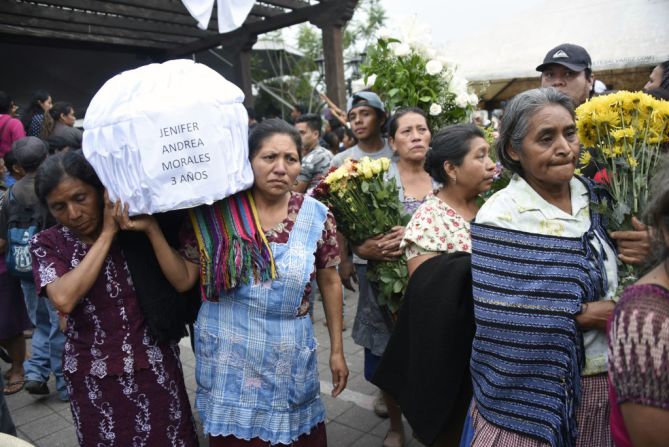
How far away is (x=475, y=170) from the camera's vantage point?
8.06 feet

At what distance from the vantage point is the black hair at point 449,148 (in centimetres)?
248

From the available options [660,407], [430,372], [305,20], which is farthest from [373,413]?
[305,20]

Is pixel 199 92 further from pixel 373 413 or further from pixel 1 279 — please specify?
pixel 1 279

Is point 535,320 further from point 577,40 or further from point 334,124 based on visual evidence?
point 334,124

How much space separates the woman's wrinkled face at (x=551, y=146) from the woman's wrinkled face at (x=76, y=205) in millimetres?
1759

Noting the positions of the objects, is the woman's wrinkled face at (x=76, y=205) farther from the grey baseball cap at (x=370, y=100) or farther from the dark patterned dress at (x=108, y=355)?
the grey baseball cap at (x=370, y=100)

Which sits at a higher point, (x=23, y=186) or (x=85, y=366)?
(x=23, y=186)

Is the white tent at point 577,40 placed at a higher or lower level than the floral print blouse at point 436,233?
higher

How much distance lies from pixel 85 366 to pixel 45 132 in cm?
518

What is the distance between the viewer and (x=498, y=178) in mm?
2518

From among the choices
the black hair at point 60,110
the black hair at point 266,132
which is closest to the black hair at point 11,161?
the black hair at point 60,110

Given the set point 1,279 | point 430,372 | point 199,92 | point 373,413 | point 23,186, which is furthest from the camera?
point 1,279

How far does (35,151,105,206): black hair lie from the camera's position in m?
2.08

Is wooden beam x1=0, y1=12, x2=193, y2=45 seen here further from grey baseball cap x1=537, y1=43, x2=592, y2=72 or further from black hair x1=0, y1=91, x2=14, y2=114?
grey baseball cap x1=537, y1=43, x2=592, y2=72
